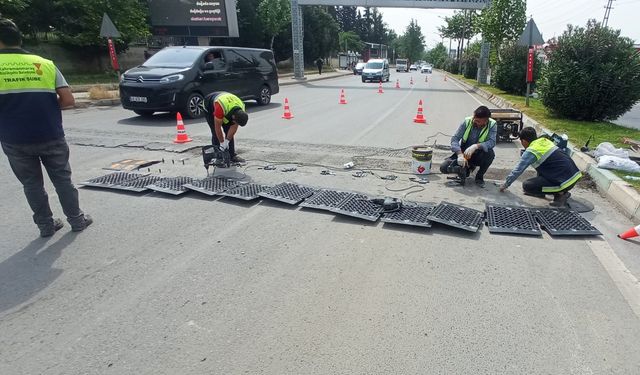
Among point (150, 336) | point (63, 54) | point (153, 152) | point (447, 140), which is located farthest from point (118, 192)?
point (63, 54)

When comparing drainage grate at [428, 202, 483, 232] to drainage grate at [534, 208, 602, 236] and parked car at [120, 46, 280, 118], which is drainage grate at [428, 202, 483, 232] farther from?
parked car at [120, 46, 280, 118]

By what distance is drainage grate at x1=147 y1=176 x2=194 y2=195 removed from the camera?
5.11m

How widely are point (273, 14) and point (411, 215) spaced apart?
39720 millimetres

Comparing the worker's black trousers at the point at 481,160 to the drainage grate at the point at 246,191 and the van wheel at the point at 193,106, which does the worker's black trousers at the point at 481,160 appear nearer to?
the drainage grate at the point at 246,191

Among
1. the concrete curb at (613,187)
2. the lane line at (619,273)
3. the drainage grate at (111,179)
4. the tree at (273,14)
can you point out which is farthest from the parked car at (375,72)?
the lane line at (619,273)

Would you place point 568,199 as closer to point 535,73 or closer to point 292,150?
point 292,150

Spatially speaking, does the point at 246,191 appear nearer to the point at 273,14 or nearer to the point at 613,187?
the point at 613,187

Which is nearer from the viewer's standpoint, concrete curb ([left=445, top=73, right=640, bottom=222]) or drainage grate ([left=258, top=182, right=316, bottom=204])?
concrete curb ([left=445, top=73, right=640, bottom=222])

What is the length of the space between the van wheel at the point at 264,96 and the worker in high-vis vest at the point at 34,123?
1065 centimetres

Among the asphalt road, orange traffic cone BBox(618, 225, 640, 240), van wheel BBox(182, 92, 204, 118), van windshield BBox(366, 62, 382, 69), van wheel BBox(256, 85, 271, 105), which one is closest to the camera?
the asphalt road

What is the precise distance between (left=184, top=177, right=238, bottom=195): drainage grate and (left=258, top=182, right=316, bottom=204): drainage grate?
1.89 ft

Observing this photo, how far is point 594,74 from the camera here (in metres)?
10.1

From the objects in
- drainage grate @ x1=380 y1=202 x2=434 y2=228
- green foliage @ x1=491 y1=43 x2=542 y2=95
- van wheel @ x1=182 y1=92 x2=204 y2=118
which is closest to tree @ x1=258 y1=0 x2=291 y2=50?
green foliage @ x1=491 y1=43 x2=542 y2=95

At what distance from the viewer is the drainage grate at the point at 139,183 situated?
522 cm
